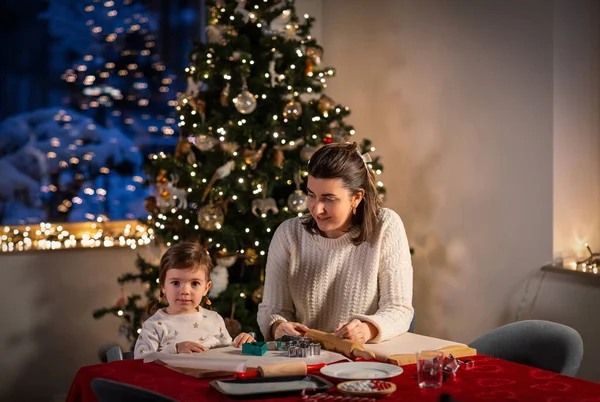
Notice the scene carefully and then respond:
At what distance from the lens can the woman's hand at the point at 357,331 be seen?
2.66 metres

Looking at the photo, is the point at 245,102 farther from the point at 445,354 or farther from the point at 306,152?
the point at 445,354

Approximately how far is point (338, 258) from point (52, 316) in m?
2.78

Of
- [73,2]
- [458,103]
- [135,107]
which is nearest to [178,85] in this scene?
[135,107]

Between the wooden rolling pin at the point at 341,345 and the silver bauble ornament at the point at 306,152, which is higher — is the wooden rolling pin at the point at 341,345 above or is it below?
below

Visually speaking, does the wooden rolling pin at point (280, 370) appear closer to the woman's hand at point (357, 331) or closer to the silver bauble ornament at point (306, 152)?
the woman's hand at point (357, 331)

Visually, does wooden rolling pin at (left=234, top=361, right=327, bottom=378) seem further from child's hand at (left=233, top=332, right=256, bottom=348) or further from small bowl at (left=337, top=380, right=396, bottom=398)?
child's hand at (left=233, top=332, right=256, bottom=348)

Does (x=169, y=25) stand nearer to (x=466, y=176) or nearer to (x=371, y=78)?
(x=371, y=78)

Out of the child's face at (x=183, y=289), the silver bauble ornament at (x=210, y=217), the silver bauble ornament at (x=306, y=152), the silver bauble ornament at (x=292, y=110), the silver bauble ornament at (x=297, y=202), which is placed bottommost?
the child's face at (x=183, y=289)

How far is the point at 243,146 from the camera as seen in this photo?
15.4ft

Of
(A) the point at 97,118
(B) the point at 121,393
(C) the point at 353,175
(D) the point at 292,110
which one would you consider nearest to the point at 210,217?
(D) the point at 292,110

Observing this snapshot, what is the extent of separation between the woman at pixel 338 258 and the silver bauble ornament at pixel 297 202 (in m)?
1.40

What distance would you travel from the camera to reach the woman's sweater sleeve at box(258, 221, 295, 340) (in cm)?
308

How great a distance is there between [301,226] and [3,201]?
9.11 ft

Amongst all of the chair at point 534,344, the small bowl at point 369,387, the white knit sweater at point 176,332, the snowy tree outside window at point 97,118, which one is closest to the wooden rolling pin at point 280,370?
the small bowl at point 369,387
